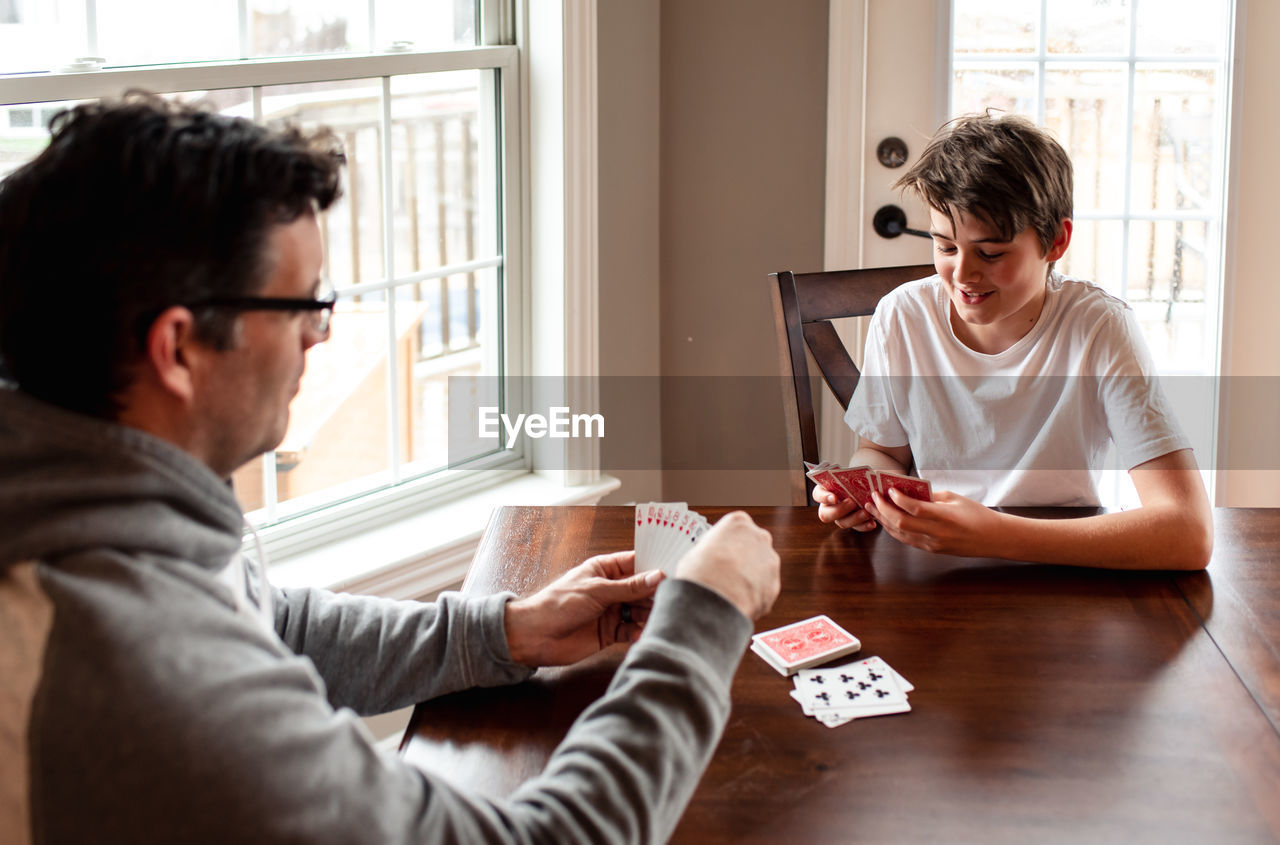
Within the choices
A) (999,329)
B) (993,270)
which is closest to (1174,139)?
(999,329)

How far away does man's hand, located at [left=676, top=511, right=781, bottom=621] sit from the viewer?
1025 millimetres

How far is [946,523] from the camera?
1.55 metres

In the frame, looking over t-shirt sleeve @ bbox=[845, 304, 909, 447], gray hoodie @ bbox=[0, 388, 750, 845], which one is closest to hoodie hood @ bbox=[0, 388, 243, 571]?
gray hoodie @ bbox=[0, 388, 750, 845]

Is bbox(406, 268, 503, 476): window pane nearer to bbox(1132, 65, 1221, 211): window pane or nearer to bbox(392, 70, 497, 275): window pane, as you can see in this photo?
bbox(392, 70, 497, 275): window pane

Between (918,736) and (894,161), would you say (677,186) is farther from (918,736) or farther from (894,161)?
(918,736)

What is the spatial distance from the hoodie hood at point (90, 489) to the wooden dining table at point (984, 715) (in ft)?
1.30

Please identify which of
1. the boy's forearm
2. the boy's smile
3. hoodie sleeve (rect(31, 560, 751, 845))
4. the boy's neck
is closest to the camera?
hoodie sleeve (rect(31, 560, 751, 845))

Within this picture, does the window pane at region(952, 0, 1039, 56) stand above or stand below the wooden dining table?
above

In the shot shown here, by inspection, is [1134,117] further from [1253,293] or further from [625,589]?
[625,589]

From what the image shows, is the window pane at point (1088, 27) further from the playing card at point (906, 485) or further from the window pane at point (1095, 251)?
the playing card at point (906, 485)

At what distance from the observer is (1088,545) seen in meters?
1.54

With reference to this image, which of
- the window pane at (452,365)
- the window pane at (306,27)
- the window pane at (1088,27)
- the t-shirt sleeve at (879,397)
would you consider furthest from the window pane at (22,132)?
the window pane at (1088,27)

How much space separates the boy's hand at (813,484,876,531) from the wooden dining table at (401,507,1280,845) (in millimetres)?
Result: 55

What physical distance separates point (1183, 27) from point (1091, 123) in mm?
293
